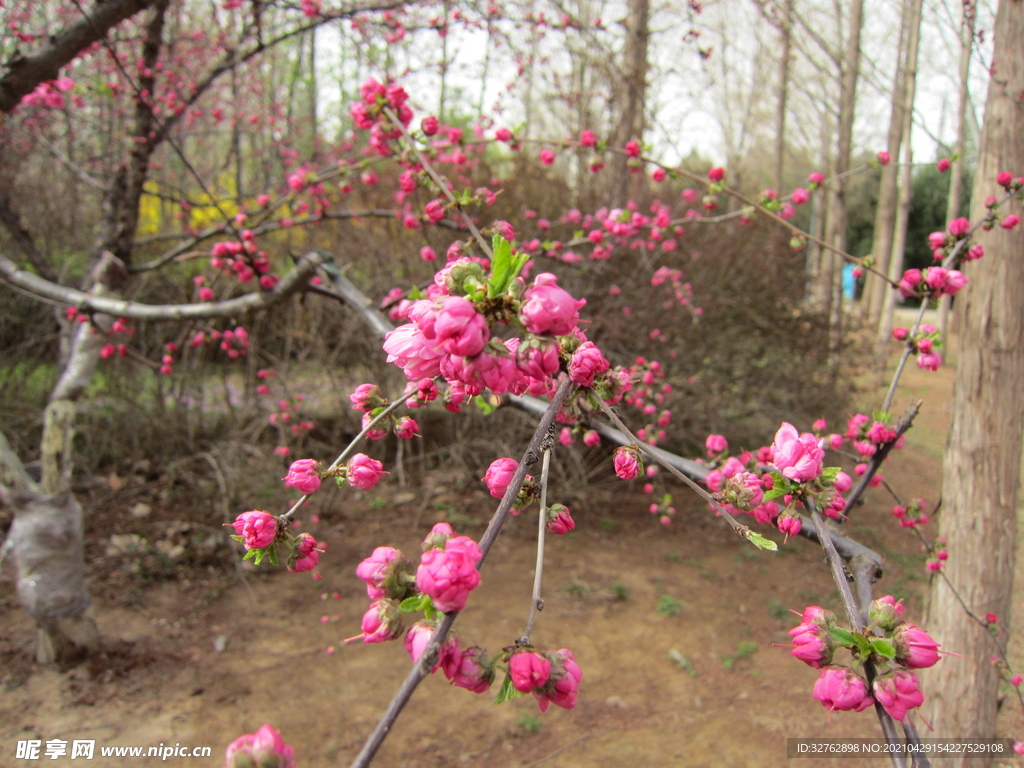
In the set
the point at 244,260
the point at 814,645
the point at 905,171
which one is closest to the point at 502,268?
the point at 814,645

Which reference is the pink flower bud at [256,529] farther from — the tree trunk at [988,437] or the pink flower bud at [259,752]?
the tree trunk at [988,437]

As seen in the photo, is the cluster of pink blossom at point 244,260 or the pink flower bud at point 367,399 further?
the cluster of pink blossom at point 244,260

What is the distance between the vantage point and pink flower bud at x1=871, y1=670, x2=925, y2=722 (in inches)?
30.5

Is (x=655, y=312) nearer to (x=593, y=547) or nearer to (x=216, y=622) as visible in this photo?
(x=593, y=547)

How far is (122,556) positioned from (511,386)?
4.77 m

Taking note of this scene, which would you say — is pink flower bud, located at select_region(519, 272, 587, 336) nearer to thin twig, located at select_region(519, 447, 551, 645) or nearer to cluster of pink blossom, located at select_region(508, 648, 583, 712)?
thin twig, located at select_region(519, 447, 551, 645)

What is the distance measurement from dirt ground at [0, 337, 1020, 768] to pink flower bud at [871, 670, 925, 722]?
1.70 m

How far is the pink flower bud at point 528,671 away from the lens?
0.73 metres

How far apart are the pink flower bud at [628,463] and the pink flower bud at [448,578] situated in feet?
1.17

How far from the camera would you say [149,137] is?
3.55 metres

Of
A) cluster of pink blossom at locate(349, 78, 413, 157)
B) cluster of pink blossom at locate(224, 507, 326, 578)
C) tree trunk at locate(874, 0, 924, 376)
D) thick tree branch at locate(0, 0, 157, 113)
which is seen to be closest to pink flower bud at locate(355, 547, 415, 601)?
cluster of pink blossom at locate(224, 507, 326, 578)

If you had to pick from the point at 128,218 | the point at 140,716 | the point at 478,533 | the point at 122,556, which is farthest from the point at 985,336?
the point at 122,556

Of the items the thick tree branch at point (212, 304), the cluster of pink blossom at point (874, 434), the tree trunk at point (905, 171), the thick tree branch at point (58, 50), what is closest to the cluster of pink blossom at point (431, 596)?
the cluster of pink blossom at point (874, 434)

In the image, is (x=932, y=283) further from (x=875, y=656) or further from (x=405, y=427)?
(x=405, y=427)
